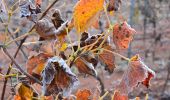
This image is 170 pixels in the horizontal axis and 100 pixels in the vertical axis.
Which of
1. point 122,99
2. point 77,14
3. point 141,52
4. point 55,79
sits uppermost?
point 77,14

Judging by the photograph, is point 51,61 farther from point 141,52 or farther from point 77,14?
point 141,52

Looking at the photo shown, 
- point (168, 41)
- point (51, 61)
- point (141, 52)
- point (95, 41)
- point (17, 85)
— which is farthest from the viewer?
point (168, 41)

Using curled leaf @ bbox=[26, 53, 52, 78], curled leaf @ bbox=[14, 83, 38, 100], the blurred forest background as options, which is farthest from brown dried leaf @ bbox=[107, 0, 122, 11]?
the blurred forest background

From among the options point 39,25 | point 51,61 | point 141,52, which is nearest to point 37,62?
point 39,25

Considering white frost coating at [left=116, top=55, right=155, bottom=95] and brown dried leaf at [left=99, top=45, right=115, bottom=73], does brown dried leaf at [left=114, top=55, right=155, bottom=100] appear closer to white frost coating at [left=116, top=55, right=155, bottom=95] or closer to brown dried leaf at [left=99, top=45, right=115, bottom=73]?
white frost coating at [left=116, top=55, right=155, bottom=95]

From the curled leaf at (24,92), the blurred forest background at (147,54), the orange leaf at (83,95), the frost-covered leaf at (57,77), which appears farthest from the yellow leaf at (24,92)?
the blurred forest background at (147,54)
